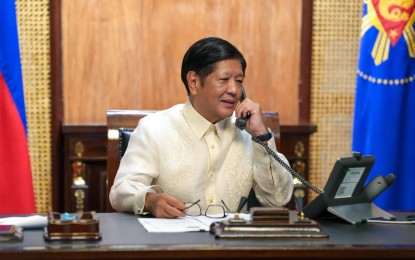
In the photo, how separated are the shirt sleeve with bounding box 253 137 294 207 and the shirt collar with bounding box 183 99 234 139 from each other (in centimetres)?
18

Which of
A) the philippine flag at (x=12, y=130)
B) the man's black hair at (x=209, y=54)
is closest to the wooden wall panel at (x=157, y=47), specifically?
the philippine flag at (x=12, y=130)

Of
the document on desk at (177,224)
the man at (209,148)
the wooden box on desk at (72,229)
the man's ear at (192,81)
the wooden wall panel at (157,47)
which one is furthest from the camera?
the wooden wall panel at (157,47)

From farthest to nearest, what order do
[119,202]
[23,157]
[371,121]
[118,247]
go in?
[371,121] → [23,157] → [119,202] → [118,247]

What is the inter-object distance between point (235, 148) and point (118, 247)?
119 centimetres

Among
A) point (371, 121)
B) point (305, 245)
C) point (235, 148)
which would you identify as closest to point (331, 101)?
point (371, 121)

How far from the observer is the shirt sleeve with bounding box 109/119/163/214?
10.4 feet

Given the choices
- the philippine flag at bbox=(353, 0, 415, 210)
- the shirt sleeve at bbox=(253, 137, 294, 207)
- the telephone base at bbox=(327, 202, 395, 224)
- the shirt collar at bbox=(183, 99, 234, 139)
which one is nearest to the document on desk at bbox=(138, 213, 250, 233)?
the telephone base at bbox=(327, 202, 395, 224)

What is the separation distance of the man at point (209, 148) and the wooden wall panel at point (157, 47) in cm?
175

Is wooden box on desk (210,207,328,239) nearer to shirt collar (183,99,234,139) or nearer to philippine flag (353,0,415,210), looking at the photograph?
shirt collar (183,99,234,139)

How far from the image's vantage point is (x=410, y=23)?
4.68m

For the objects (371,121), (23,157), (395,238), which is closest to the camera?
(395,238)

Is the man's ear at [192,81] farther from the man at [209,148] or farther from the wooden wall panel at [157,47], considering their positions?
the wooden wall panel at [157,47]

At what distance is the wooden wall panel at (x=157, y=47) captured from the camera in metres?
5.20

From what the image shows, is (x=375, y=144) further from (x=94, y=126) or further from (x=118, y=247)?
(x=118, y=247)
